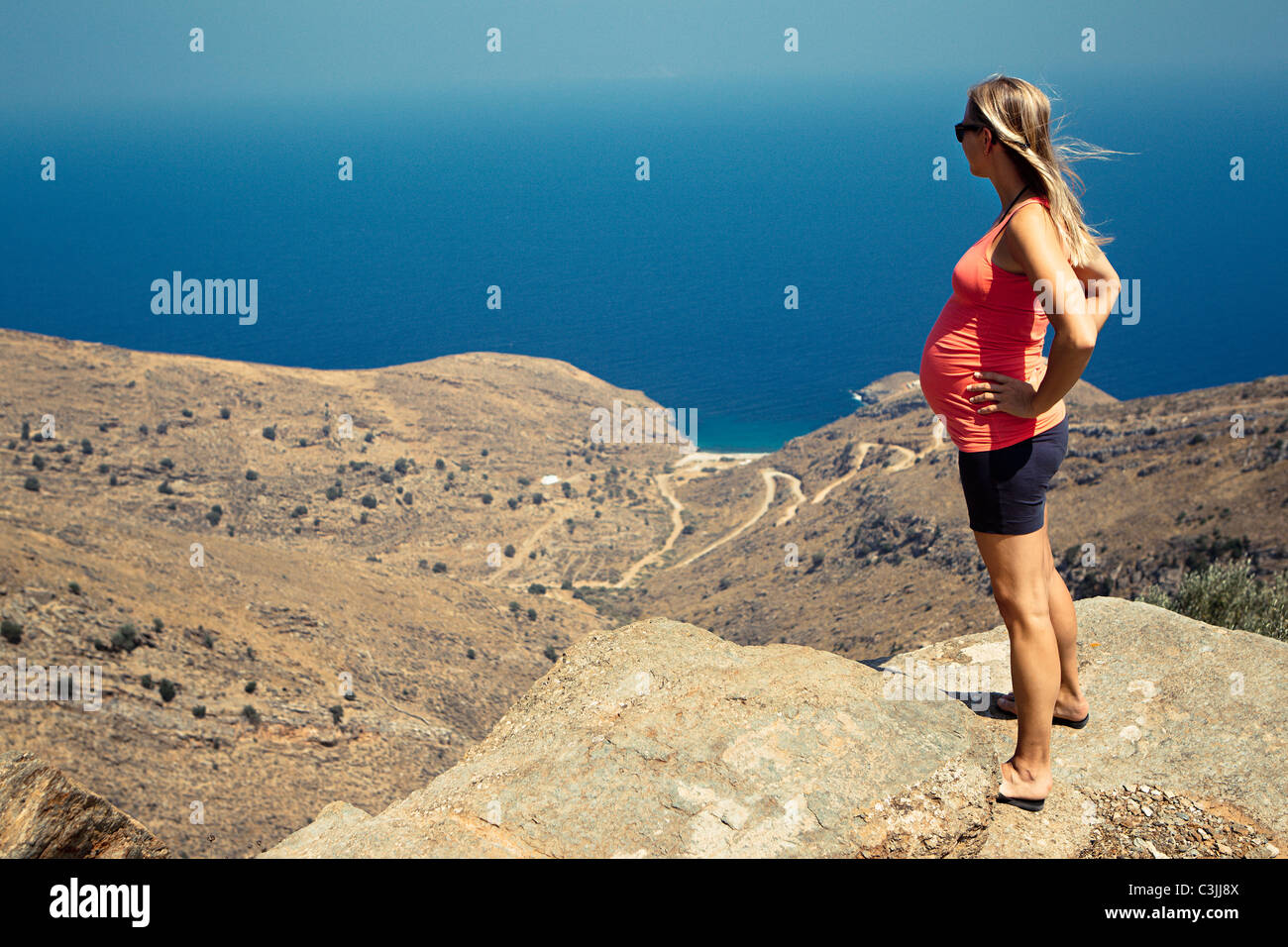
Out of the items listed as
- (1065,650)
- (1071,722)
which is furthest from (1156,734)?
(1065,650)

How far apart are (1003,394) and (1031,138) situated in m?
1.10

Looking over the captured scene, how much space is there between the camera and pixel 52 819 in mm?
4414

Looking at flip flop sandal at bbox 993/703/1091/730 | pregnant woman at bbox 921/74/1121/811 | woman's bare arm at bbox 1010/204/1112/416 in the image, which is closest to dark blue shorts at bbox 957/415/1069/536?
pregnant woman at bbox 921/74/1121/811

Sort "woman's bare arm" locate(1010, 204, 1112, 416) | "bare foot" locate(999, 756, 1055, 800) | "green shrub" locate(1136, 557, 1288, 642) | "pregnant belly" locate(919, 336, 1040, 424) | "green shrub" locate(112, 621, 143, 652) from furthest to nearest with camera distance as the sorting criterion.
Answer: "green shrub" locate(112, 621, 143, 652), "green shrub" locate(1136, 557, 1288, 642), "bare foot" locate(999, 756, 1055, 800), "pregnant belly" locate(919, 336, 1040, 424), "woman's bare arm" locate(1010, 204, 1112, 416)

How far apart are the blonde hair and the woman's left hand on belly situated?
0.61 meters

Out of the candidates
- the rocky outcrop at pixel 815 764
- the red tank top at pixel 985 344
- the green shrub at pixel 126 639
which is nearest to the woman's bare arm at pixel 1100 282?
the red tank top at pixel 985 344

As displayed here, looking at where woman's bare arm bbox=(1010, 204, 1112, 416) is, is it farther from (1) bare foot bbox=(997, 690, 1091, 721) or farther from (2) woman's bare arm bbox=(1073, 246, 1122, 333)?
(1) bare foot bbox=(997, 690, 1091, 721)

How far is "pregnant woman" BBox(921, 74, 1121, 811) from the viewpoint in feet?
11.9

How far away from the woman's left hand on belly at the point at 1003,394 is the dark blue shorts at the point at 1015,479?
0.67 ft

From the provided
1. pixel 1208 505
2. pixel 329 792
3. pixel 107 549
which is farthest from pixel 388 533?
pixel 1208 505

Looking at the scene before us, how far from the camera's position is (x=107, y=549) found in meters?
24.2

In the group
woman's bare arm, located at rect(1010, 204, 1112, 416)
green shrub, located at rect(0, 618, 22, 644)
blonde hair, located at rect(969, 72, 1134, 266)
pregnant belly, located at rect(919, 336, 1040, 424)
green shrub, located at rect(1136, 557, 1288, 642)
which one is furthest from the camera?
green shrub, located at rect(0, 618, 22, 644)

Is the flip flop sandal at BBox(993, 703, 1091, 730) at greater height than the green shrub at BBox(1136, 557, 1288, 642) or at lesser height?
greater
